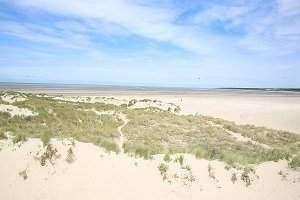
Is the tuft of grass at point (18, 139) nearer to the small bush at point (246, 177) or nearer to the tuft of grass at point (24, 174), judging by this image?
the tuft of grass at point (24, 174)

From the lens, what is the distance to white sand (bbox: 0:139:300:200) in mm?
8945

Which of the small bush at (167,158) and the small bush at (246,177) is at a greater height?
the small bush at (167,158)

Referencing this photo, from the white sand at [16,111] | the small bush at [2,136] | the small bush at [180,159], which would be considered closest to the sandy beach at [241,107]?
the white sand at [16,111]

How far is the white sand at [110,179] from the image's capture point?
8.95 metres

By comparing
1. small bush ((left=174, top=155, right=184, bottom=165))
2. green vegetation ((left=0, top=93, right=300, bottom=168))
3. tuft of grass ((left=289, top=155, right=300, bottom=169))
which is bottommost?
green vegetation ((left=0, top=93, right=300, bottom=168))

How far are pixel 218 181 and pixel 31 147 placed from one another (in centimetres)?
613

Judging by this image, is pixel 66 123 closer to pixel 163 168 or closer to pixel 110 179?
pixel 110 179

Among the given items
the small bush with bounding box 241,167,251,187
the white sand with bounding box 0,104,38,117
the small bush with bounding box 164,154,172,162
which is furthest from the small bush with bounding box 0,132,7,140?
the white sand with bounding box 0,104,38,117

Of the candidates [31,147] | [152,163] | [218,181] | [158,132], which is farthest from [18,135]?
[158,132]

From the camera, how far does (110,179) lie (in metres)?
9.66

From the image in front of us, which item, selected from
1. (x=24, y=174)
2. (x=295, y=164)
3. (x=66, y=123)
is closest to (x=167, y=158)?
(x=24, y=174)

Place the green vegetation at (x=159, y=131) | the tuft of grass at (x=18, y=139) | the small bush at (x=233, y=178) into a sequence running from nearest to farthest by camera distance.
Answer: the small bush at (x=233, y=178), the tuft of grass at (x=18, y=139), the green vegetation at (x=159, y=131)

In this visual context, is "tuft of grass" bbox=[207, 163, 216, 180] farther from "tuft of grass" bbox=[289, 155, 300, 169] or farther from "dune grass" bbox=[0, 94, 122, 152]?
"dune grass" bbox=[0, 94, 122, 152]

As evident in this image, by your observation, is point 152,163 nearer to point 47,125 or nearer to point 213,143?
point 213,143
